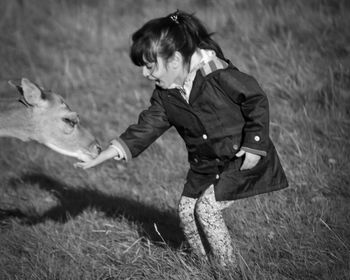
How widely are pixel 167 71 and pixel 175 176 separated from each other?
1.82 meters

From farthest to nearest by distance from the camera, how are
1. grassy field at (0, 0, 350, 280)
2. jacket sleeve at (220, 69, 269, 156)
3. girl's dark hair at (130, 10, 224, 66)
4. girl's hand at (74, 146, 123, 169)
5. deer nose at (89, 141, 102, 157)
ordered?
deer nose at (89, 141, 102, 157) → grassy field at (0, 0, 350, 280) → girl's hand at (74, 146, 123, 169) → girl's dark hair at (130, 10, 224, 66) → jacket sleeve at (220, 69, 269, 156)

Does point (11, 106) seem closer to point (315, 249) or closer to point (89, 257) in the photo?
point (89, 257)

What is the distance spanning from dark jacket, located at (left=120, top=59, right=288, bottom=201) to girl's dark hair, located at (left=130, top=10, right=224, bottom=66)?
17 cm

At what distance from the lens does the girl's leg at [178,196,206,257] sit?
11.6ft

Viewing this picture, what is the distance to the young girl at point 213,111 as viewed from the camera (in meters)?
3.19

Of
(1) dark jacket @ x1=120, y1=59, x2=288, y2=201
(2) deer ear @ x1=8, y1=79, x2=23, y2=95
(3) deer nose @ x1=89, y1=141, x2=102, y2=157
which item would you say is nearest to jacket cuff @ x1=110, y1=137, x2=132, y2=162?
(1) dark jacket @ x1=120, y1=59, x2=288, y2=201

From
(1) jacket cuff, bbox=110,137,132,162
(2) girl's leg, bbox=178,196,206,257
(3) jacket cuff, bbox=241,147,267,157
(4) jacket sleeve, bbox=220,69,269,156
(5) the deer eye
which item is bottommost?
(2) girl's leg, bbox=178,196,206,257

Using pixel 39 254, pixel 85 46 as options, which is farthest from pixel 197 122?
pixel 85 46

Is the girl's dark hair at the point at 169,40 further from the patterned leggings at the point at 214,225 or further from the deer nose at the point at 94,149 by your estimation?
the deer nose at the point at 94,149

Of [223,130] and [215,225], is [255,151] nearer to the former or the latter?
[223,130]

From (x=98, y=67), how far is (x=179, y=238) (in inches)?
190

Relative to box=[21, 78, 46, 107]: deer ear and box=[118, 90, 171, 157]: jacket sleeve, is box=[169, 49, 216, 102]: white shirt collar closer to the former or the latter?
box=[118, 90, 171, 157]: jacket sleeve

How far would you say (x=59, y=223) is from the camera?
457 centimetres

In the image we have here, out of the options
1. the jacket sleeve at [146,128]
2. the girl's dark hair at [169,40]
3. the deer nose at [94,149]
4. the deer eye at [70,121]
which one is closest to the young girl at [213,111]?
the girl's dark hair at [169,40]
